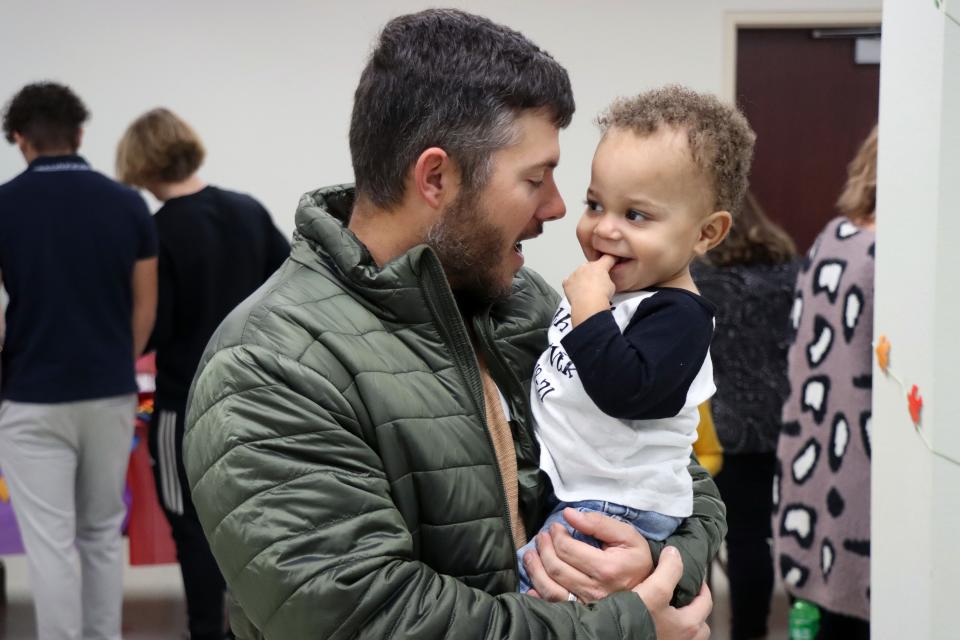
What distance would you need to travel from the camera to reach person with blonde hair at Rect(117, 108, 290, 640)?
145 inches

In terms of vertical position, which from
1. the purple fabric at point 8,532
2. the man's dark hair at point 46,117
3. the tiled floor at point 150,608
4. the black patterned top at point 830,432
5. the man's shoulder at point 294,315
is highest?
the man's dark hair at point 46,117

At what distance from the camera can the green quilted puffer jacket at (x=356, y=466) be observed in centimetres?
121

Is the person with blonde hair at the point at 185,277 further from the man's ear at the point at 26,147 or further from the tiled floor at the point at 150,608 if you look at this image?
the tiled floor at the point at 150,608

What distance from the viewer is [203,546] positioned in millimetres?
3814

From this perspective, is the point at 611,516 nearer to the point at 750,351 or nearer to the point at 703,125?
the point at 703,125

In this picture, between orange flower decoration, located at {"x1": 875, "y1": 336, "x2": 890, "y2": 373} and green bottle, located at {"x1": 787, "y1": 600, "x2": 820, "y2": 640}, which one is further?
green bottle, located at {"x1": 787, "y1": 600, "x2": 820, "y2": 640}

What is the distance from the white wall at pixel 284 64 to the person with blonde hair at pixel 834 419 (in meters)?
2.78

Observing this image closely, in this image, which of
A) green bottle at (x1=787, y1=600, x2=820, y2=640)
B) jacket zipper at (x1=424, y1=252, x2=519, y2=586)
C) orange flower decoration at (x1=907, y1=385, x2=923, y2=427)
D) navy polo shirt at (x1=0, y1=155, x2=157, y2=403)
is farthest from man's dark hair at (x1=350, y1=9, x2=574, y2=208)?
green bottle at (x1=787, y1=600, x2=820, y2=640)

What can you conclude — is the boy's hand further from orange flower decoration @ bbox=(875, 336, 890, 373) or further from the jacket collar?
the jacket collar

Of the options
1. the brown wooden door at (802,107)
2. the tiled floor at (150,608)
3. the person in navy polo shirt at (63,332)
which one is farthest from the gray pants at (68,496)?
the brown wooden door at (802,107)

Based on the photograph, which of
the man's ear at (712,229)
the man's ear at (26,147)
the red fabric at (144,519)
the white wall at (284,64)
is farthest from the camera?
the white wall at (284,64)

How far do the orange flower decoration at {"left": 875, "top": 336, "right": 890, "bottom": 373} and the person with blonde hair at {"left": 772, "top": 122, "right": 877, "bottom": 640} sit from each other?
63cm

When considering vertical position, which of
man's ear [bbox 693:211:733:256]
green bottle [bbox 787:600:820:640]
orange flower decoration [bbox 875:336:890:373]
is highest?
man's ear [bbox 693:211:733:256]

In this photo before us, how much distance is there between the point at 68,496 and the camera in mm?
3557
